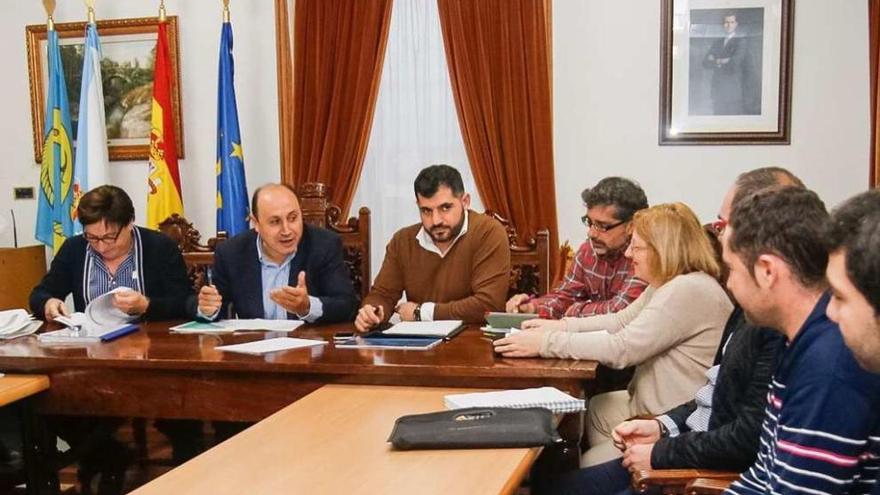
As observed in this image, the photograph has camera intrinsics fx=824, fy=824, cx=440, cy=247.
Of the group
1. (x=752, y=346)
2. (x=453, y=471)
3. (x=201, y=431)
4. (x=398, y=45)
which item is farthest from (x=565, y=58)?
(x=453, y=471)

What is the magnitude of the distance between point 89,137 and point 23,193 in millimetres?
770

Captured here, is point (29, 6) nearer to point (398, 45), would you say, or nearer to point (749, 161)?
point (398, 45)

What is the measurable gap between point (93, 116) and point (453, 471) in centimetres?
406

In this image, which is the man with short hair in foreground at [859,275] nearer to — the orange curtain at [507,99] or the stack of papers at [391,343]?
the stack of papers at [391,343]

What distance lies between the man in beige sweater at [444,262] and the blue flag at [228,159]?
157 centimetres

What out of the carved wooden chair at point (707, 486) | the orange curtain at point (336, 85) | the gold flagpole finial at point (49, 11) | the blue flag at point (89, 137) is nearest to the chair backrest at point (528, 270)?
the orange curtain at point (336, 85)

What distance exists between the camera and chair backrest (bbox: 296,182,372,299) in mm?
3625

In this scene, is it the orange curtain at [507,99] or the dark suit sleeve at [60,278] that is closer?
the dark suit sleeve at [60,278]

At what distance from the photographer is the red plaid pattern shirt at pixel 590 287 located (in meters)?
3.06

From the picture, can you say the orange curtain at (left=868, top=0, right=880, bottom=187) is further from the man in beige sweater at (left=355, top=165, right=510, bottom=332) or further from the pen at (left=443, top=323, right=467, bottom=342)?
the pen at (left=443, top=323, right=467, bottom=342)

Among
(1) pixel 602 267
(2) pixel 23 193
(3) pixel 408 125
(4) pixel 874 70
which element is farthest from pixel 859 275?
(2) pixel 23 193

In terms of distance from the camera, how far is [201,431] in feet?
11.0

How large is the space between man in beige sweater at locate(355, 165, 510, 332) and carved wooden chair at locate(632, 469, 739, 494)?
4.61 feet

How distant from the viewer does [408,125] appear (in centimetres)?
477
